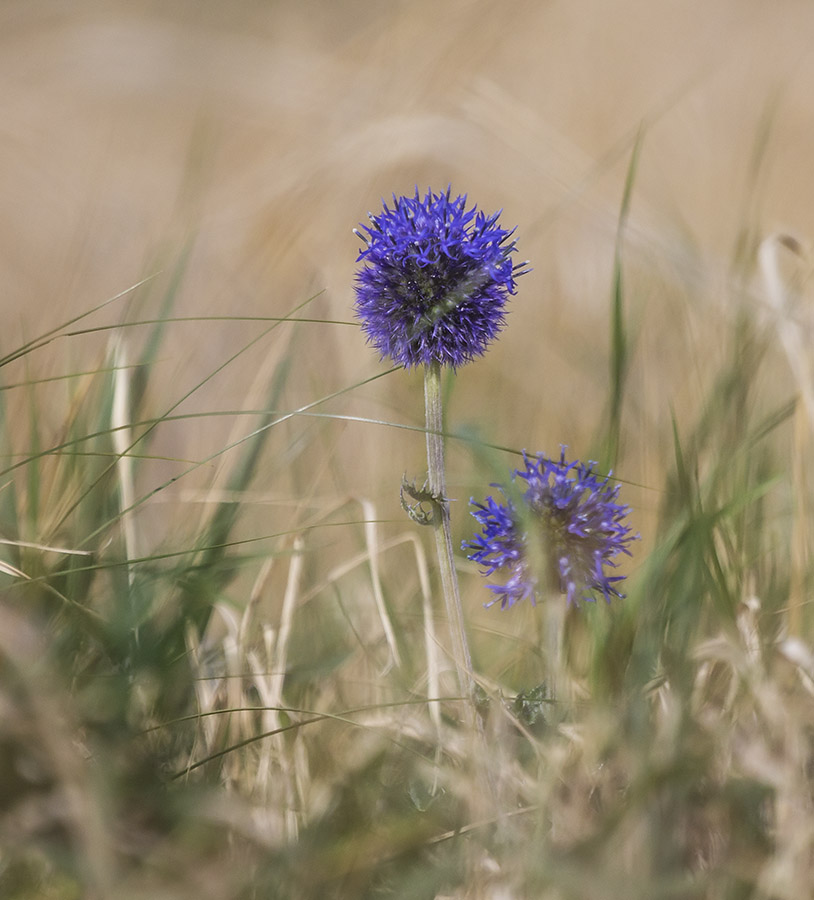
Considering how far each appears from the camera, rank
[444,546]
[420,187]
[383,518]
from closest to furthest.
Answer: [444,546] → [383,518] → [420,187]

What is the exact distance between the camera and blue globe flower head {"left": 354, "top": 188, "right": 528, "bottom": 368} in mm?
736

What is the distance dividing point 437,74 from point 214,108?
2.54ft

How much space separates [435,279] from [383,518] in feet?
1.78

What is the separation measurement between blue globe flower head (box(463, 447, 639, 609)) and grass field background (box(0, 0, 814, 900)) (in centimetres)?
4

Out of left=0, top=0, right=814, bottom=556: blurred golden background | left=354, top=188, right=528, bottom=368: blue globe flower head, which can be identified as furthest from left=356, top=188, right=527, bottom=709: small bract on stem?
left=0, top=0, right=814, bottom=556: blurred golden background

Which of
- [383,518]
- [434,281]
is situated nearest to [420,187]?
[383,518]

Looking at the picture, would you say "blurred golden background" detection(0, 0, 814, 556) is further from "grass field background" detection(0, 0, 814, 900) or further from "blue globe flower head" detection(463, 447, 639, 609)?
"blue globe flower head" detection(463, 447, 639, 609)

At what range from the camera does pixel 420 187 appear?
2064 mm

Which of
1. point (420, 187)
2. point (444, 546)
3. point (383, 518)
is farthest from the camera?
point (420, 187)

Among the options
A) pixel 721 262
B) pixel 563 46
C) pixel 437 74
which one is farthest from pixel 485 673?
pixel 563 46

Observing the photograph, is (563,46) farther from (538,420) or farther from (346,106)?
(538,420)

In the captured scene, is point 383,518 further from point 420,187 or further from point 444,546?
point 420,187

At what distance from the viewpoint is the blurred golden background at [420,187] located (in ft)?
4.56

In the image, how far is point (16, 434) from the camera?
1.59m
